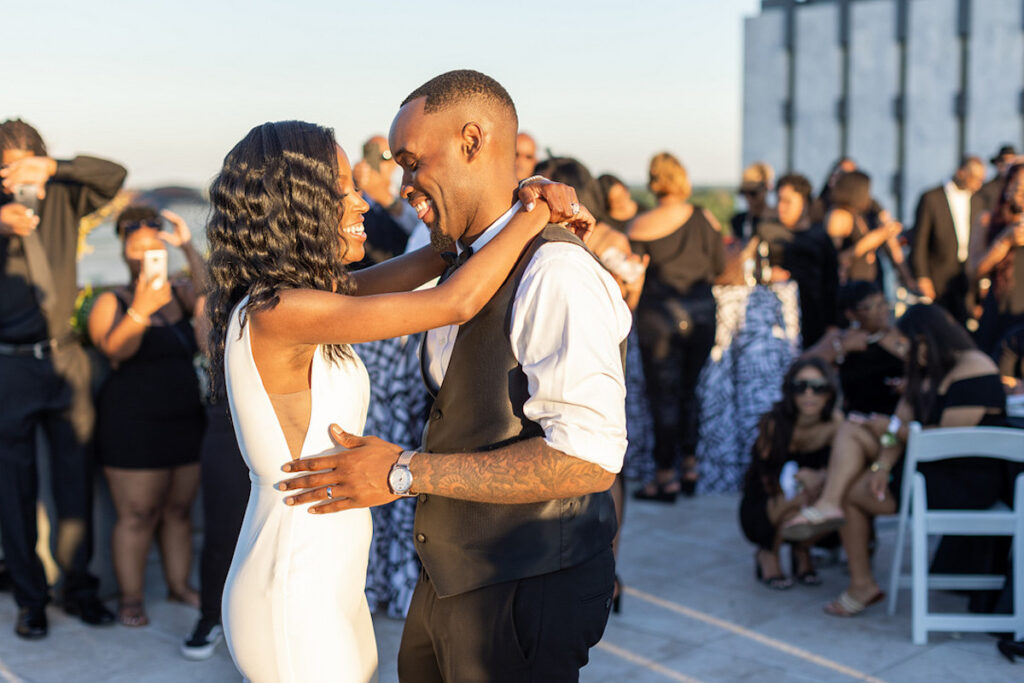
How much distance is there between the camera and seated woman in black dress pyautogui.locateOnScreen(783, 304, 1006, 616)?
15.2 feet

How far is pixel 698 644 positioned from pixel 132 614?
2502mm

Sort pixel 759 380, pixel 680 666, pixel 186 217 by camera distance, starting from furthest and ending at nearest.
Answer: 1. pixel 759 380
2. pixel 186 217
3. pixel 680 666

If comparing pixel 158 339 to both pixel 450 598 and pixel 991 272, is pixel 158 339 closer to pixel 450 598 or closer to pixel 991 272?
pixel 450 598

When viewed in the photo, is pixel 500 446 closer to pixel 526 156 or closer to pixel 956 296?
pixel 526 156

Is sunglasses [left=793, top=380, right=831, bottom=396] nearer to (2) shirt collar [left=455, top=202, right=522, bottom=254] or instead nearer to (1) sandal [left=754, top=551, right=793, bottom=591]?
(1) sandal [left=754, top=551, right=793, bottom=591]

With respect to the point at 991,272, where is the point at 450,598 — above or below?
below

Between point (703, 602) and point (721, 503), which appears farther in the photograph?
point (721, 503)

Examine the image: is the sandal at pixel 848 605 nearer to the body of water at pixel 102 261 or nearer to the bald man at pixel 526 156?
the bald man at pixel 526 156

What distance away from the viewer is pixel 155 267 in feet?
15.1

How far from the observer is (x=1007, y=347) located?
5.55 metres

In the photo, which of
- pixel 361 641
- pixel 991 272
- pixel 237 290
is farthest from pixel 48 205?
pixel 991 272

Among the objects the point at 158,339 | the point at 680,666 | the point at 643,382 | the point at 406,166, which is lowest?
the point at 680,666

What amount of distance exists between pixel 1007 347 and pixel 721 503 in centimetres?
207

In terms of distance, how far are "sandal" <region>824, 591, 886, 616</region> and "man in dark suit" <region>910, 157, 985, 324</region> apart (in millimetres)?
3972
